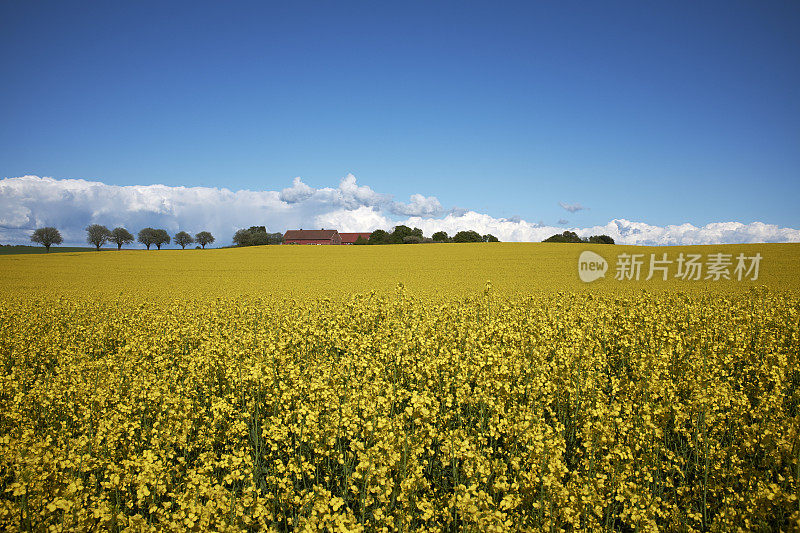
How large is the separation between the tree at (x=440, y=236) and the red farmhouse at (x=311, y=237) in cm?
3574

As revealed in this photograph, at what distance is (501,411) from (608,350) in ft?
18.5

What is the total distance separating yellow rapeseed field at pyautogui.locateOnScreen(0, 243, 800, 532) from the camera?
13.2ft

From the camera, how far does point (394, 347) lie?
27.2ft

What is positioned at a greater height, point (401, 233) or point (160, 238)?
point (401, 233)

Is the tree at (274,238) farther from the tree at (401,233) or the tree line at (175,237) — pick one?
the tree at (401,233)

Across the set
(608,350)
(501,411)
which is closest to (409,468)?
(501,411)

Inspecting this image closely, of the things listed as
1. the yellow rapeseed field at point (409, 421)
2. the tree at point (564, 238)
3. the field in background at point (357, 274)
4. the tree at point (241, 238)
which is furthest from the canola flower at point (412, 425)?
the tree at point (241, 238)

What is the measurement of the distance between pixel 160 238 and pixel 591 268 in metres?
103

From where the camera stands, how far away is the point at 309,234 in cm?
11931

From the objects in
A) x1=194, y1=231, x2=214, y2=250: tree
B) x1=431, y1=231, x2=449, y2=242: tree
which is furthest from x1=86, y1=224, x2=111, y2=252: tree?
x1=431, y1=231, x2=449, y2=242: tree

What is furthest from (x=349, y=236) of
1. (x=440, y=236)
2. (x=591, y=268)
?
(x=591, y=268)

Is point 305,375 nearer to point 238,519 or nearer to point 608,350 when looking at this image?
point 238,519

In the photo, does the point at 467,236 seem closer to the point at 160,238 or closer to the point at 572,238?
the point at 572,238

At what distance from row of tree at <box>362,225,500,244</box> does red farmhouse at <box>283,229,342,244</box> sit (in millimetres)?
28233
